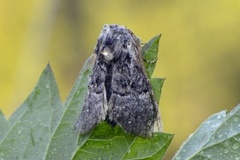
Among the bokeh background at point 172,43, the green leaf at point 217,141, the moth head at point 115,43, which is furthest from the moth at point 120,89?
the bokeh background at point 172,43

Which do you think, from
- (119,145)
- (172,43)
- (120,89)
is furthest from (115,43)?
(172,43)

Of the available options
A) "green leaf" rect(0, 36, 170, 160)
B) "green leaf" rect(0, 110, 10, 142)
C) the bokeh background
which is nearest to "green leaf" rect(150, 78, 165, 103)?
"green leaf" rect(0, 36, 170, 160)

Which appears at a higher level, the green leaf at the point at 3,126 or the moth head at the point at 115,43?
the moth head at the point at 115,43

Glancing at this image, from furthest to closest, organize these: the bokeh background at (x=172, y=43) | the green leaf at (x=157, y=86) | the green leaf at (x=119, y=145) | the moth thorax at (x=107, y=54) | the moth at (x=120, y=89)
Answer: the bokeh background at (x=172, y=43)
the moth thorax at (x=107, y=54)
the moth at (x=120, y=89)
the green leaf at (x=157, y=86)
the green leaf at (x=119, y=145)

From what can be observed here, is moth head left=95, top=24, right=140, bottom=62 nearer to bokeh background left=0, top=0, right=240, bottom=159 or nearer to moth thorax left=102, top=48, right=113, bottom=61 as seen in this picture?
moth thorax left=102, top=48, right=113, bottom=61

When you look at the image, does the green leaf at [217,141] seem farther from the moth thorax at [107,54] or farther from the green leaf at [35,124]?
the moth thorax at [107,54]

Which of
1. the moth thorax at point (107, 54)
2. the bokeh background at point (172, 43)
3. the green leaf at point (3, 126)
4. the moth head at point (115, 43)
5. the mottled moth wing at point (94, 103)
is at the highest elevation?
the moth head at point (115, 43)
